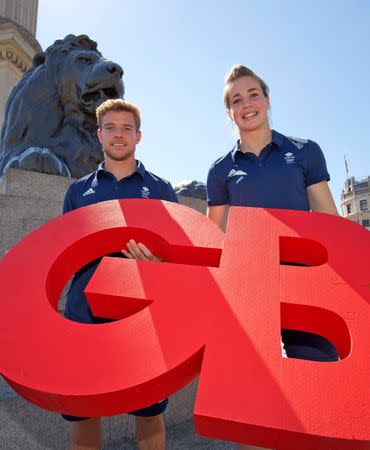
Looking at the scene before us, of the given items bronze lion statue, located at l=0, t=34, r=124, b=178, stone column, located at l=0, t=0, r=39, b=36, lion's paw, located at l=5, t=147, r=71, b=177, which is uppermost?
stone column, located at l=0, t=0, r=39, b=36

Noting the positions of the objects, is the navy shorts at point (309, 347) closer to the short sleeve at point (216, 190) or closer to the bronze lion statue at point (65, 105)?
the short sleeve at point (216, 190)

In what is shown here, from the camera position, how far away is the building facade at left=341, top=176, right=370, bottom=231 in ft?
173

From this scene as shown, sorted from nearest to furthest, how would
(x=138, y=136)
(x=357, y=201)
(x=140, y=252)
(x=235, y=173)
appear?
1. (x=140, y=252)
2. (x=235, y=173)
3. (x=138, y=136)
4. (x=357, y=201)

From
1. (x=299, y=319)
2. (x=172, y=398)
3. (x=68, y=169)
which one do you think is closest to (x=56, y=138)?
(x=68, y=169)

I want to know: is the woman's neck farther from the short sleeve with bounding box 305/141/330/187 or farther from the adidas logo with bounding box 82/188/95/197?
the adidas logo with bounding box 82/188/95/197

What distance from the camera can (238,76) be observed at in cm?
240

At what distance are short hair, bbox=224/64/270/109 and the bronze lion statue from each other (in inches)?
122

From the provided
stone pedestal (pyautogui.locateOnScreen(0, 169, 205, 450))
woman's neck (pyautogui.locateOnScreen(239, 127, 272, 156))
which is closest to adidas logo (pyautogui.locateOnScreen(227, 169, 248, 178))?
woman's neck (pyautogui.locateOnScreen(239, 127, 272, 156))

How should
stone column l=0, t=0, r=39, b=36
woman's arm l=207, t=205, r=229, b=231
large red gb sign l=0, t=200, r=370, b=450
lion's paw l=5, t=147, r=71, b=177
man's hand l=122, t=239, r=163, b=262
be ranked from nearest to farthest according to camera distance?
large red gb sign l=0, t=200, r=370, b=450 < man's hand l=122, t=239, r=163, b=262 < woman's arm l=207, t=205, r=229, b=231 < lion's paw l=5, t=147, r=71, b=177 < stone column l=0, t=0, r=39, b=36

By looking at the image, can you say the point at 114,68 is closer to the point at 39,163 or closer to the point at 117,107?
the point at 39,163

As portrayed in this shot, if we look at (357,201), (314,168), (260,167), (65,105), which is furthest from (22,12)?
(357,201)

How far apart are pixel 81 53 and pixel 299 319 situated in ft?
16.2

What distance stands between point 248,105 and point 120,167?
82 cm

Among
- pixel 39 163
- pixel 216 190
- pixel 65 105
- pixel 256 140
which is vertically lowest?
pixel 216 190
